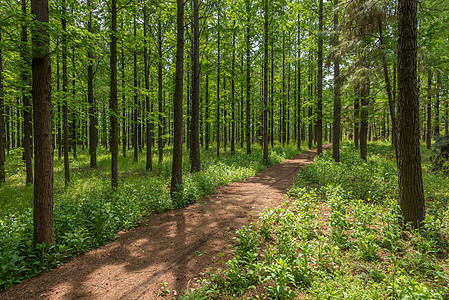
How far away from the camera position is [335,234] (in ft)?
15.9

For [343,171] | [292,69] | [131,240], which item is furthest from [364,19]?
[292,69]

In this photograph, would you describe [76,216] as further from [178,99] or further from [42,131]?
[178,99]

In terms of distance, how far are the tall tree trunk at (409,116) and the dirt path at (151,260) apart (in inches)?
154

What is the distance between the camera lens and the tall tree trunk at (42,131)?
4.49 m

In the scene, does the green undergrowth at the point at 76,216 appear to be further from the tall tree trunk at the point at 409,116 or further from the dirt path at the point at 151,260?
the tall tree trunk at the point at 409,116

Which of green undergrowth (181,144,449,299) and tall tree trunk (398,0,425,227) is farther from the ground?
tall tree trunk (398,0,425,227)

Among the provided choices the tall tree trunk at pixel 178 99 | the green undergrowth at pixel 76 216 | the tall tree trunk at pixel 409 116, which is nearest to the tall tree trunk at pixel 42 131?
the green undergrowth at pixel 76 216

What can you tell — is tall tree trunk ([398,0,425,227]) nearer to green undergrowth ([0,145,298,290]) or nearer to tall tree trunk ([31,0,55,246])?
green undergrowth ([0,145,298,290])

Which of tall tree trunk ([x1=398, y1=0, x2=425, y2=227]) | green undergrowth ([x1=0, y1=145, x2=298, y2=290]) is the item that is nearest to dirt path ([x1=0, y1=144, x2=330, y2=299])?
green undergrowth ([x1=0, y1=145, x2=298, y2=290])

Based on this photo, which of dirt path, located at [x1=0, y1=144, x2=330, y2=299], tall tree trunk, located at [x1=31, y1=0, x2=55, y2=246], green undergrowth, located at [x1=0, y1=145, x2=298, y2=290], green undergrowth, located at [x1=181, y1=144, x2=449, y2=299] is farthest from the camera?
tall tree trunk, located at [x1=31, y1=0, x2=55, y2=246]

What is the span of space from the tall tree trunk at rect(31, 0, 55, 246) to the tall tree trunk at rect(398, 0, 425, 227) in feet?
27.9

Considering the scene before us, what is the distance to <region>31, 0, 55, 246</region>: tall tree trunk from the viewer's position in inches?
177

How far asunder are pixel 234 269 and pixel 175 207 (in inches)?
185

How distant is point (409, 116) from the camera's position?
16.6 feet
